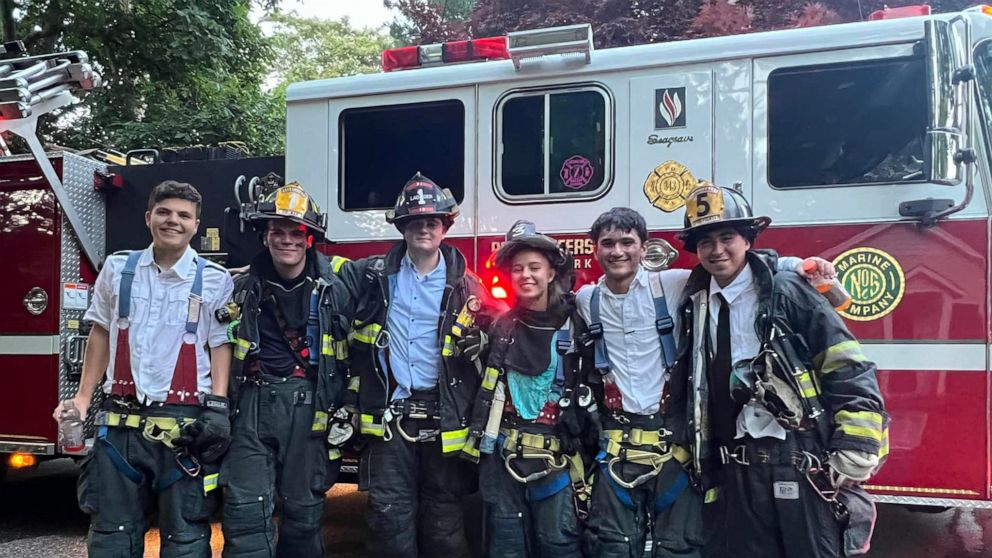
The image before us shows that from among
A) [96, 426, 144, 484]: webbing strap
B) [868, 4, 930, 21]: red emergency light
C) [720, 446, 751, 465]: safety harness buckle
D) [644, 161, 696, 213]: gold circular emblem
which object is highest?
[868, 4, 930, 21]: red emergency light

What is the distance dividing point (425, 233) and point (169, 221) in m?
1.14

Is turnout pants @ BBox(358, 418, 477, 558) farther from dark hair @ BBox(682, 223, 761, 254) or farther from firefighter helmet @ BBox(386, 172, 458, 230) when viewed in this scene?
dark hair @ BBox(682, 223, 761, 254)

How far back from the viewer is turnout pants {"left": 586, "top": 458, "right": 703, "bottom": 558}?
9.53 ft

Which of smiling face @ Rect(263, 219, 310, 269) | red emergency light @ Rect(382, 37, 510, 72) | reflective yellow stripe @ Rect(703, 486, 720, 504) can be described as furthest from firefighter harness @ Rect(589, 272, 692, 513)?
red emergency light @ Rect(382, 37, 510, 72)

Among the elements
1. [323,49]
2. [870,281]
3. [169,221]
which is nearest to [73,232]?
[169,221]

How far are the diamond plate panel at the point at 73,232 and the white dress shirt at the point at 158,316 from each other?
1612mm

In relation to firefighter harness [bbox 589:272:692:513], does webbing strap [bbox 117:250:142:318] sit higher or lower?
higher

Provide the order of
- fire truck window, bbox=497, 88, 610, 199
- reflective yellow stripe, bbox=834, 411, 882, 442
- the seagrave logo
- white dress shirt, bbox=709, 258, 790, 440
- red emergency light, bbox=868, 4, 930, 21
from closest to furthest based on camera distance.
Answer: reflective yellow stripe, bbox=834, 411, 882, 442, white dress shirt, bbox=709, 258, 790, 440, red emergency light, bbox=868, 4, 930, 21, the seagrave logo, fire truck window, bbox=497, 88, 610, 199

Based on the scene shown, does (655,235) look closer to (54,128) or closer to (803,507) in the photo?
(803,507)

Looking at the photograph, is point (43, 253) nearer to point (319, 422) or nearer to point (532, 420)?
point (319, 422)

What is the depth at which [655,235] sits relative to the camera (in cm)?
386

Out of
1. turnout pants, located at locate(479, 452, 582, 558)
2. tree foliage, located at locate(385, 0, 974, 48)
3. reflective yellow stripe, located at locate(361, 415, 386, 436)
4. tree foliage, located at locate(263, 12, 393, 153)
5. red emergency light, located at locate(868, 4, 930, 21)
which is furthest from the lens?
tree foliage, located at locate(263, 12, 393, 153)

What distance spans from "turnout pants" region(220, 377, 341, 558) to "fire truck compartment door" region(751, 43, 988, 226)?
8.54ft

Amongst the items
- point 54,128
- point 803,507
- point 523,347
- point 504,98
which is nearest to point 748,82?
point 504,98
